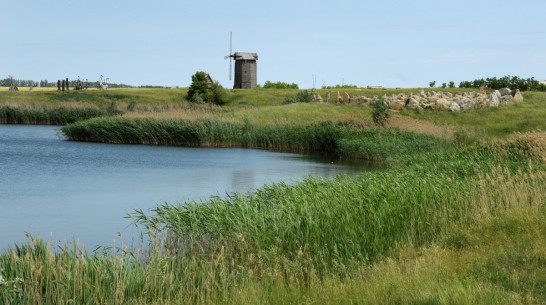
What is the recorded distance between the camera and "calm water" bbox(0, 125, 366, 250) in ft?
47.5

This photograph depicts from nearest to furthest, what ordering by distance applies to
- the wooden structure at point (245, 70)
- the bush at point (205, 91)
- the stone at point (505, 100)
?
the stone at point (505, 100), the bush at point (205, 91), the wooden structure at point (245, 70)

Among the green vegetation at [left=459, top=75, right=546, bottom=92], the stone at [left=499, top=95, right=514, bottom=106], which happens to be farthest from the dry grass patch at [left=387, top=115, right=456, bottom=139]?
the green vegetation at [left=459, top=75, right=546, bottom=92]

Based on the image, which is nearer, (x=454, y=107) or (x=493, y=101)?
(x=454, y=107)

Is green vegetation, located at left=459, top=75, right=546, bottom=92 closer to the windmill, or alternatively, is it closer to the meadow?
the windmill

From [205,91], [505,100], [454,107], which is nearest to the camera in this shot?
[454,107]

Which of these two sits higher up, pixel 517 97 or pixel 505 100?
pixel 517 97

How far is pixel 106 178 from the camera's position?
880 inches

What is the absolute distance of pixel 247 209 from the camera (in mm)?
11625

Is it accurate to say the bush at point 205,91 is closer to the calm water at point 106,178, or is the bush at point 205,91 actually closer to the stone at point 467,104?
the calm water at point 106,178

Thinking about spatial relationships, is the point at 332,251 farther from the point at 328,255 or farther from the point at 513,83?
the point at 513,83

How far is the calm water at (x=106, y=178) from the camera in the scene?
1448 centimetres

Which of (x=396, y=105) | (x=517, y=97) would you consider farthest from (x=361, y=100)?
(x=517, y=97)

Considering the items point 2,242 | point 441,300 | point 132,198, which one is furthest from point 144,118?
point 441,300

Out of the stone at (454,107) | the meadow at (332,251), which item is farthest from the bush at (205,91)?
the meadow at (332,251)
